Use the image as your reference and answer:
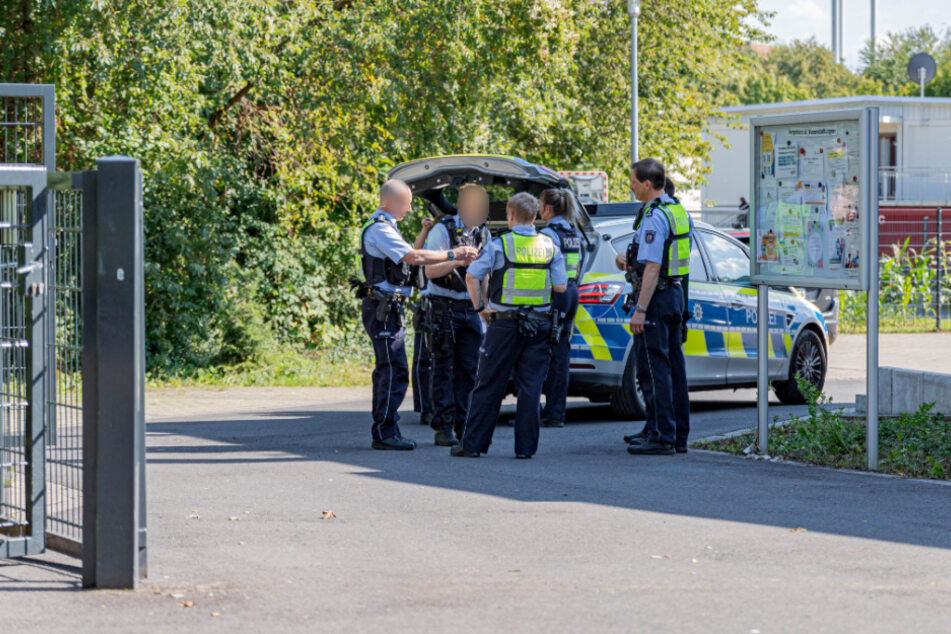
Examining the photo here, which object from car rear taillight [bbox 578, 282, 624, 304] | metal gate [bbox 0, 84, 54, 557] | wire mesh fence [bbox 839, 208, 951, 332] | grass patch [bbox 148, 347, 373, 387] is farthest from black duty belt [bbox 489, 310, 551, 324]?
wire mesh fence [bbox 839, 208, 951, 332]

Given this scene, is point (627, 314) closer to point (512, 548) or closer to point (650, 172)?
point (650, 172)

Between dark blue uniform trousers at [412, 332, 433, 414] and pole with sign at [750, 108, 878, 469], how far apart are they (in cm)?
267

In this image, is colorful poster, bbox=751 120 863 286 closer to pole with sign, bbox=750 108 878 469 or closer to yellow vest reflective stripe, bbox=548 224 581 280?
pole with sign, bbox=750 108 878 469

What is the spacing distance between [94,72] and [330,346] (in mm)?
5522

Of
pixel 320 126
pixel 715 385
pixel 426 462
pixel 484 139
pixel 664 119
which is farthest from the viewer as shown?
pixel 664 119

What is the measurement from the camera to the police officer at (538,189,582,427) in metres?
10.0

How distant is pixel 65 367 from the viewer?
18.2 ft

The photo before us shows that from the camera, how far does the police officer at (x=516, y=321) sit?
878 cm

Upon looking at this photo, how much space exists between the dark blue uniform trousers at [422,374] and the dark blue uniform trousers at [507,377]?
1.25m

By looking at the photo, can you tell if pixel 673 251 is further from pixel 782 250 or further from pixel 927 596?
pixel 927 596

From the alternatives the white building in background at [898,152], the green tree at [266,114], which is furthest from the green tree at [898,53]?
the green tree at [266,114]

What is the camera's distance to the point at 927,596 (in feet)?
16.8

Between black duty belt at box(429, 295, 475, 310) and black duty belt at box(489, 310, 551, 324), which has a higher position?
black duty belt at box(429, 295, 475, 310)

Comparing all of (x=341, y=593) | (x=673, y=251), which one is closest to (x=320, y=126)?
(x=673, y=251)
